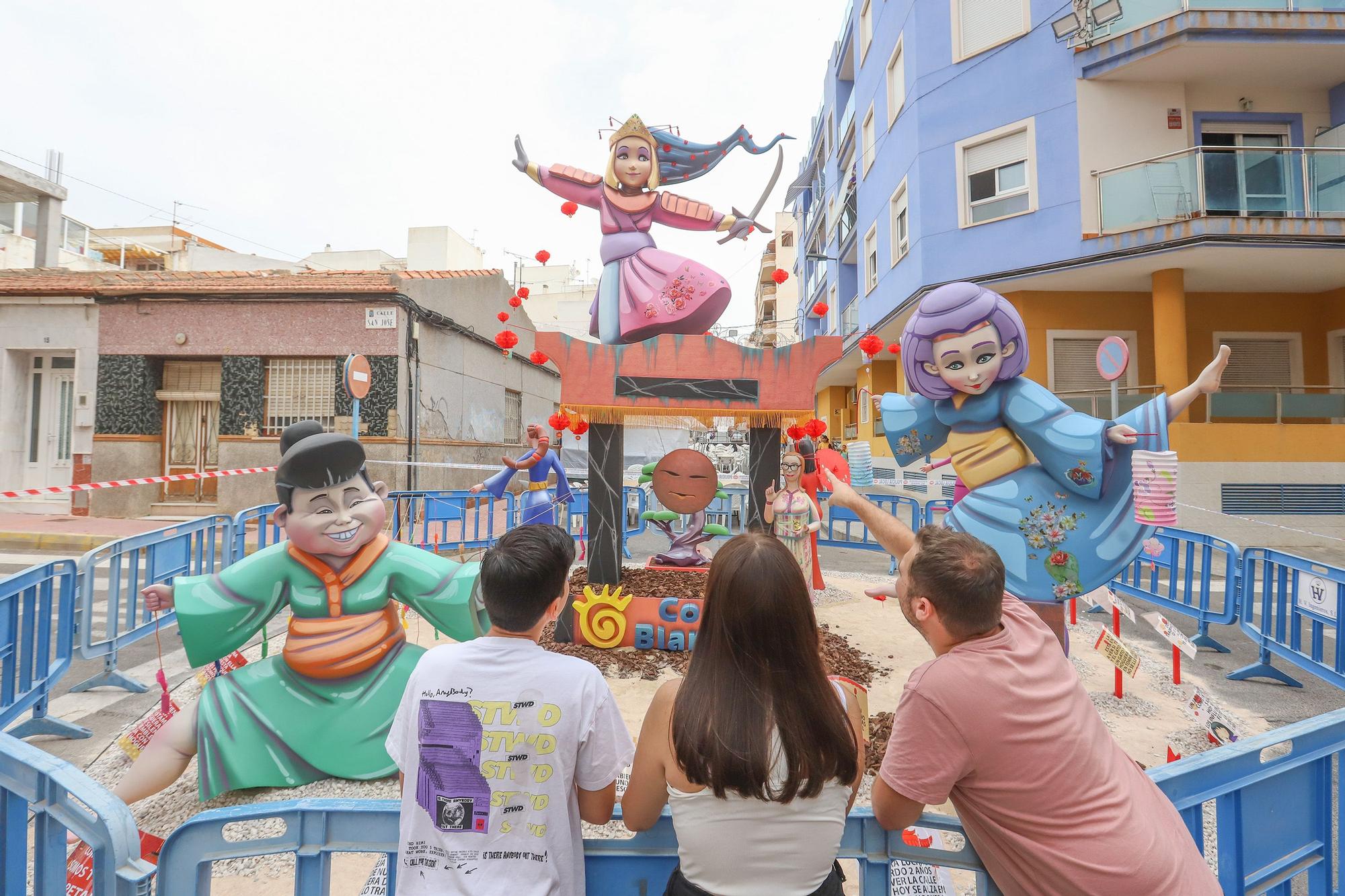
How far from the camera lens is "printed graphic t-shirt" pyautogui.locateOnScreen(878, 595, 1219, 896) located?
128 cm

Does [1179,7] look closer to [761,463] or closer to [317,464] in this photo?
[761,463]

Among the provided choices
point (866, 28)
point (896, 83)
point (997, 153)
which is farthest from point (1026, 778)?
point (866, 28)

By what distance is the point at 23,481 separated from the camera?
12.2m

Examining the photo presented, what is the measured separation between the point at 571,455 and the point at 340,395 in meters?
6.04

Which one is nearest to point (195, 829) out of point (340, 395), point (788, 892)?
point (788, 892)

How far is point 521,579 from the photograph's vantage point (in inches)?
62.9

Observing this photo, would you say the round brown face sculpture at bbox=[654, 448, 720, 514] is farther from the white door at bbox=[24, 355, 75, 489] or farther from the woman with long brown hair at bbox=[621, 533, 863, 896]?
the white door at bbox=[24, 355, 75, 489]

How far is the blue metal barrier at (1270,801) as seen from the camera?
5.11 feet

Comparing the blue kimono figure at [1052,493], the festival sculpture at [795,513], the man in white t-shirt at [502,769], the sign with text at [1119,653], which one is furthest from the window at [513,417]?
the man in white t-shirt at [502,769]

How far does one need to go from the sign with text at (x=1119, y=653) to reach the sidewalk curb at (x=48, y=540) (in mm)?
11848

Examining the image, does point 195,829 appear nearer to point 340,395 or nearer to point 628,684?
point 628,684

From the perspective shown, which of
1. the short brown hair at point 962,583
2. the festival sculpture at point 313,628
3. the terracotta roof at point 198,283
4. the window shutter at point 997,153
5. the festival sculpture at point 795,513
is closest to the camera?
the short brown hair at point 962,583

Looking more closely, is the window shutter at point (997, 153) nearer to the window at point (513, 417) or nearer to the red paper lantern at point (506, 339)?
the red paper lantern at point (506, 339)

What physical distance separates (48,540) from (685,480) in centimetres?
1019
